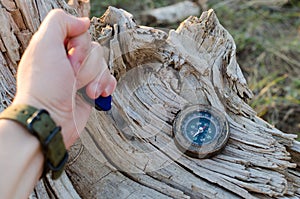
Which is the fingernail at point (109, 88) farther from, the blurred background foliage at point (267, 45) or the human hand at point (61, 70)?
the blurred background foliage at point (267, 45)

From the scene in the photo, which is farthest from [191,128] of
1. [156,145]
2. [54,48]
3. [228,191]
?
[54,48]

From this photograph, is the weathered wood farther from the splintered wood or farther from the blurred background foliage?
the splintered wood

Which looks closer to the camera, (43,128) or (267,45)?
(43,128)

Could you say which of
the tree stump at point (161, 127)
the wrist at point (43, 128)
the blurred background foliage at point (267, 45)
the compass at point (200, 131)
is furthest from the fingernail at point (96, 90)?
the blurred background foliage at point (267, 45)

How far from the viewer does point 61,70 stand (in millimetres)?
1425

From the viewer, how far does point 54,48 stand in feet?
4.63

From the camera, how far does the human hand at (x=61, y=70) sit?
1.39m

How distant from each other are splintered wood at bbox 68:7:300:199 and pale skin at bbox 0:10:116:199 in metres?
0.30

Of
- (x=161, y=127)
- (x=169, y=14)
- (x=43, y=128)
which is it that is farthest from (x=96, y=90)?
(x=169, y=14)

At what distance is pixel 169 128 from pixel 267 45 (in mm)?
2414

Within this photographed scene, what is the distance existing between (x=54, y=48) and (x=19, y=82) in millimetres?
136

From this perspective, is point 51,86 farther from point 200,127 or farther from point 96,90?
point 200,127

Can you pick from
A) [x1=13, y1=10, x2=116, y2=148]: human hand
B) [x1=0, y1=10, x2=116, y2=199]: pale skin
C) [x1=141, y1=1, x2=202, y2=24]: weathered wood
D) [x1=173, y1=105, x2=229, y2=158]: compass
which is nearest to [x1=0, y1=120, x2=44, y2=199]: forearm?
[x1=0, y1=10, x2=116, y2=199]: pale skin

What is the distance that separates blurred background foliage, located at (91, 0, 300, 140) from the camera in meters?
3.56
